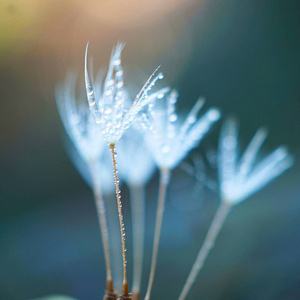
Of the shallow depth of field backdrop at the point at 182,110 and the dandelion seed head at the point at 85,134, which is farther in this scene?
the shallow depth of field backdrop at the point at 182,110

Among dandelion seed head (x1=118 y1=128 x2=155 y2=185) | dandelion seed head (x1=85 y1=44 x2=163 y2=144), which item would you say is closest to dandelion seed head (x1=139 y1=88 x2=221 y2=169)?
dandelion seed head (x1=85 y1=44 x2=163 y2=144)

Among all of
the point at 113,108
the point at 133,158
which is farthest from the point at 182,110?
the point at 113,108

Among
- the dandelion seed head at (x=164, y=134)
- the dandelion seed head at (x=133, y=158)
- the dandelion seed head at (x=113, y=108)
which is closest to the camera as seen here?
the dandelion seed head at (x=113, y=108)

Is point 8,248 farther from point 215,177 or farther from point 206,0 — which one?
point 206,0

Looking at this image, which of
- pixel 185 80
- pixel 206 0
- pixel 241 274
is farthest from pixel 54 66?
pixel 241 274

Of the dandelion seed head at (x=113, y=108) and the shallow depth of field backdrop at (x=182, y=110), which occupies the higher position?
the shallow depth of field backdrop at (x=182, y=110)

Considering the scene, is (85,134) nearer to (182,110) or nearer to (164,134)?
(164,134)

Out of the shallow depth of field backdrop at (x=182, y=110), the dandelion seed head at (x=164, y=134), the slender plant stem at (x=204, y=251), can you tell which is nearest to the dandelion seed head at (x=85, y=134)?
the dandelion seed head at (x=164, y=134)

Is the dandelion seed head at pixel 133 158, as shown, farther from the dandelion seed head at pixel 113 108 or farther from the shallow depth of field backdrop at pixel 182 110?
the shallow depth of field backdrop at pixel 182 110
